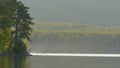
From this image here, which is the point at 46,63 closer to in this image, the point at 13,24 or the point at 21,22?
the point at 13,24

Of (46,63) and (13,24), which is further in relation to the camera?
(13,24)

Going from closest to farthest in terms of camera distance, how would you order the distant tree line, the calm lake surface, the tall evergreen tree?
1. the calm lake surface
2. the distant tree line
3. the tall evergreen tree

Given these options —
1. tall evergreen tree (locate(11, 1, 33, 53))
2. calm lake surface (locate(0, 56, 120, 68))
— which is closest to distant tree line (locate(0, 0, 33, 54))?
tall evergreen tree (locate(11, 1, 33, 53))

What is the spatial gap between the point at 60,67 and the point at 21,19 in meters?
28.5

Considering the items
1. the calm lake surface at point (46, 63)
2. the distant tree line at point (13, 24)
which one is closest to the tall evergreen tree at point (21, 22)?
the distant tree line at point (13, 24)

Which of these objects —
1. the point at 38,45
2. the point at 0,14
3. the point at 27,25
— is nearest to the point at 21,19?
the point at 27,25

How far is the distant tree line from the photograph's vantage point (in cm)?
8706

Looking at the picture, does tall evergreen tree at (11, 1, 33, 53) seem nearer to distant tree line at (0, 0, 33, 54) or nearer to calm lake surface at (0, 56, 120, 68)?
distant tree line at (0, 0, 33, 54)

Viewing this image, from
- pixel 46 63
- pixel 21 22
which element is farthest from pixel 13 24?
pixel 46 63

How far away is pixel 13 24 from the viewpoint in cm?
9100

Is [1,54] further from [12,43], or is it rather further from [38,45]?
[38,45]

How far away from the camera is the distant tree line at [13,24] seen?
87062mm

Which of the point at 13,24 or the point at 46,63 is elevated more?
the point at 13,24

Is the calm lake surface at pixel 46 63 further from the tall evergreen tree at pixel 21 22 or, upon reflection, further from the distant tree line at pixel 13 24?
the tall evergreen tree at pixel 21 22
